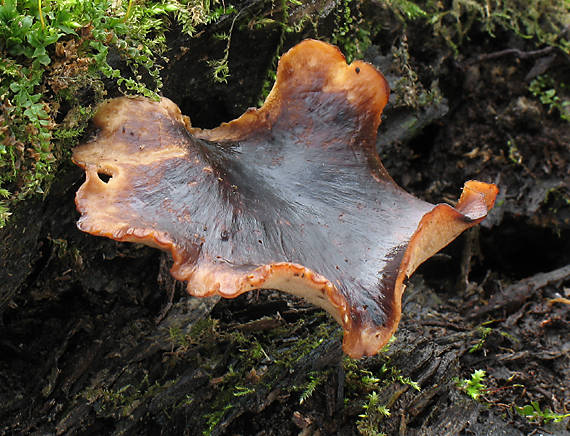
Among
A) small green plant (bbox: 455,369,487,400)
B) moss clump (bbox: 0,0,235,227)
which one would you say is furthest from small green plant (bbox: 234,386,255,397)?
moss clump (bbox: 0,0,235,227)

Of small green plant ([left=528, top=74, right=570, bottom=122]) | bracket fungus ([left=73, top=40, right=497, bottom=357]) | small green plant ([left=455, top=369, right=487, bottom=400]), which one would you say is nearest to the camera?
bracket fungus ([left=73, top=40, right=497, bottom=357])

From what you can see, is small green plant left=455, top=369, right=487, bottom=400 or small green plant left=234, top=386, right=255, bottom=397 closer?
small green plant left=234, top=386, right=255, bottom=397

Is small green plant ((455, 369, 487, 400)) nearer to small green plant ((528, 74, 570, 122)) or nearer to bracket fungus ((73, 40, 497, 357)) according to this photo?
bracket fungus ((73, 40, 497, 357))

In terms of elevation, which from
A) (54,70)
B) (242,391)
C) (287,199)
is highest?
(54,70)

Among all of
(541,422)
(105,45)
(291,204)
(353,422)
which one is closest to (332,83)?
(291,204)

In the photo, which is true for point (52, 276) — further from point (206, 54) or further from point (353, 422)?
point (353, 422)

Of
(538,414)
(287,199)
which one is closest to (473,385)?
(538,414)

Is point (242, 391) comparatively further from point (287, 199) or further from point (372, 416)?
point (287, 199)
